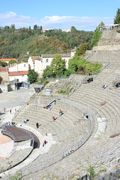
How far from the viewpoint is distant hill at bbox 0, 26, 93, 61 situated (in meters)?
112

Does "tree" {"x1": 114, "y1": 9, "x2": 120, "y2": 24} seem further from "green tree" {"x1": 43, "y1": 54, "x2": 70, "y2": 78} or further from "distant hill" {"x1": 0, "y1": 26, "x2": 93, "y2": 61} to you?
"distant hill" {"x1": 0, "y1": 26, "x2": 93, "y2": 61}

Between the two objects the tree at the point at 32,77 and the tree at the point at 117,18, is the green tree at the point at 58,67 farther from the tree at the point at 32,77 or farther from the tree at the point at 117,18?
the tree at the point at 117,18

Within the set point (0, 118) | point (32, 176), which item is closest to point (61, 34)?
point (0, 118)

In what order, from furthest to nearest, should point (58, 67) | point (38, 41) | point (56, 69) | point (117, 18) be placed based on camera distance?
point (38, 41)
point (58, 67)
point (56, 69)
point (117, 18)

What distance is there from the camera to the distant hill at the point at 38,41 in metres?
112

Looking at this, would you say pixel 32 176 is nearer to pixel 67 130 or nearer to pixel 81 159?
pixel 81 159

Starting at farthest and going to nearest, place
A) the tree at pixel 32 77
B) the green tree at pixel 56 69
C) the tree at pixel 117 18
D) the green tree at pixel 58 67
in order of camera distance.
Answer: the tree at pixel 32 77 → the green tree at pixel 56 69 → the green tree at pixel 58 67 → the tree at pixel 117 18

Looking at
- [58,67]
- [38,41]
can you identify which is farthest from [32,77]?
[38,41]

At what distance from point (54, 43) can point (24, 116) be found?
3029 inches

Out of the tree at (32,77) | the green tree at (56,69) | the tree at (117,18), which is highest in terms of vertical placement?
the tree at (117,18)

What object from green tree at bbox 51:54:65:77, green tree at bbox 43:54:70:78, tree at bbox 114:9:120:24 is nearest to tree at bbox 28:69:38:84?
green tree at bbox 43:54:70:78

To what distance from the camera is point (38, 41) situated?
11750cm

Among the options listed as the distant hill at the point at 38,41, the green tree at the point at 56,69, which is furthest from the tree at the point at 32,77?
the distant hill at the point at 38,41

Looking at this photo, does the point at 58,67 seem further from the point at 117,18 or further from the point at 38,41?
the point at 38,41
